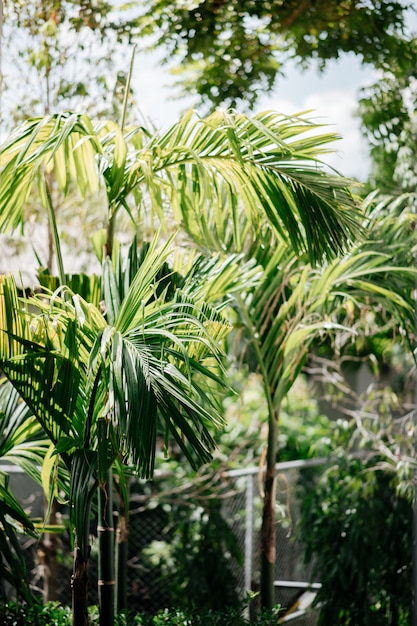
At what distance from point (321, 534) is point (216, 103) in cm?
223

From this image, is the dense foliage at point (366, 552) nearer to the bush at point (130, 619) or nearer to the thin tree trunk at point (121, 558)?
the bush at point (130, 619)

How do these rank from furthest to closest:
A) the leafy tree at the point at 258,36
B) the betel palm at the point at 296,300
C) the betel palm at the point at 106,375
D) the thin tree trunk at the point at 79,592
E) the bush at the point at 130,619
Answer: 1. the leafy tree at the point at 258,36
2. the betel palm at the point at 296,300
3. the bush at the point at 130,619
4. the thin tree trunk at the point at 79,592
5. the betel palm at the point at 106,375

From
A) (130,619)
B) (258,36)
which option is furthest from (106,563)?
(258,36)

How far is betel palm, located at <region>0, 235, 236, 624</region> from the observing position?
1745 mm

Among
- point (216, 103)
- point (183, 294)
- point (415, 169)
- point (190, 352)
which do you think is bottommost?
point (190, 352)

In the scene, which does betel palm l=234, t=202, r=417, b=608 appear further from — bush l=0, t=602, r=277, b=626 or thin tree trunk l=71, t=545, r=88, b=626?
thin tree trunk l=71, t=545, r=88, b=626

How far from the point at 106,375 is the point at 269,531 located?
125cm

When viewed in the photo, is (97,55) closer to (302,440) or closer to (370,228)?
(370,228)

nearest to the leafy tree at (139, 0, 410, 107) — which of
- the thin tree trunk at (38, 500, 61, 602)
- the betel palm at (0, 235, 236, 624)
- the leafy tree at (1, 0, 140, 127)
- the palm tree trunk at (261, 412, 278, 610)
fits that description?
the leafy tree at (1, 0, 140, 127)

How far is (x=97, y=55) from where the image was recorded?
3.50 m

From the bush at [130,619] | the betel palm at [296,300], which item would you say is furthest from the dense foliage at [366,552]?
the bush at [130,619]

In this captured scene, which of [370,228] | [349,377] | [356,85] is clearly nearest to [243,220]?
[370,228]

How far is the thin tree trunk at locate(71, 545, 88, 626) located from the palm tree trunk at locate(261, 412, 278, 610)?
36.5 inches

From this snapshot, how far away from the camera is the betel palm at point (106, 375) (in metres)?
1.75
